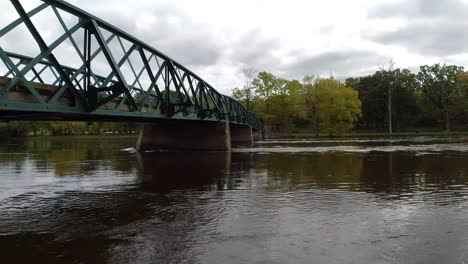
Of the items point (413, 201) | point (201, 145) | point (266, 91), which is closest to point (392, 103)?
point (266, 91)

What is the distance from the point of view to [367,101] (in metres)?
132

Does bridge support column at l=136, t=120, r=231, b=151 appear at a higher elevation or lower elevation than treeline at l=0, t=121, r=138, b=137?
lower

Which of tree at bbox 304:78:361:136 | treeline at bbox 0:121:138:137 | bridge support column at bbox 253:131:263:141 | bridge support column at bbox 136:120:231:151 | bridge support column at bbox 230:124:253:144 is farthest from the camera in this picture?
treeline at bbox 0:121:138:137

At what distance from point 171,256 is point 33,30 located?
34.3 ft

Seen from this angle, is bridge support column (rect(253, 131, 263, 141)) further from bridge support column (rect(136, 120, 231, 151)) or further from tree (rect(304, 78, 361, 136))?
bridge support column (rect(136, 120, 231, 151))

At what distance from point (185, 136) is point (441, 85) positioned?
96.1 metres

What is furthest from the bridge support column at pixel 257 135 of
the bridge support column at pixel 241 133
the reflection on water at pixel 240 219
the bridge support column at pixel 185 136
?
the reflection on water at pixel 240 219

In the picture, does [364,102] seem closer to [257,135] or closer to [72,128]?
[257,135]

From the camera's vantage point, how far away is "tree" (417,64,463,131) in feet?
401

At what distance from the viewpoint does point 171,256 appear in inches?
381

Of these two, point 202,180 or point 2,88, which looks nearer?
point 2,88

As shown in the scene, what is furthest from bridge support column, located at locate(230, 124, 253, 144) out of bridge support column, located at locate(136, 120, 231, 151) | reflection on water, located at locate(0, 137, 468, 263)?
reflection on water, located at locate(0, 137, 468, 263)

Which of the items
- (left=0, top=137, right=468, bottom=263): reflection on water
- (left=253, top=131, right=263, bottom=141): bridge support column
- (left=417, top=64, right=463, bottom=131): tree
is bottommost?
(left=0, top=137, right=468, bottom=263): reflection on water

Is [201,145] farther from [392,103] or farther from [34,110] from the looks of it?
[392,103]
